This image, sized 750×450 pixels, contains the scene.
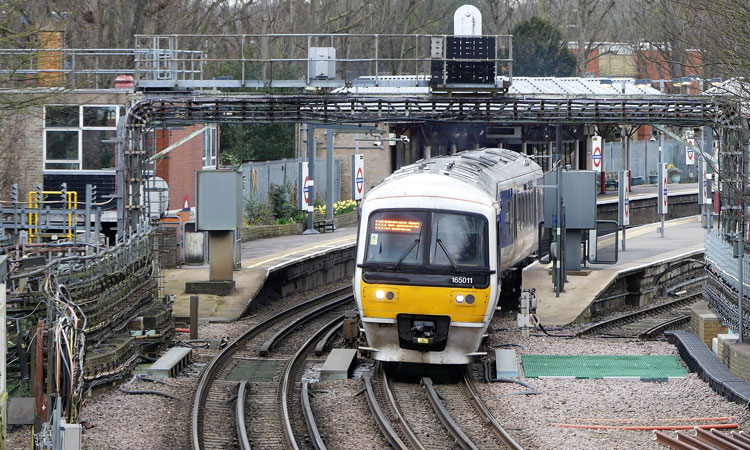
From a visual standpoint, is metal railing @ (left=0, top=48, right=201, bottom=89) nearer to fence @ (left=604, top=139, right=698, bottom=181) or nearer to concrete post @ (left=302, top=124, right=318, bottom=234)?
concrete post @ (left=302, top=124, right=318, bottom=234)

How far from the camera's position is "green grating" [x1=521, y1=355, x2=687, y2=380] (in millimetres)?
16250

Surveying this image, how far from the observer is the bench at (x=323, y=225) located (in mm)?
37750

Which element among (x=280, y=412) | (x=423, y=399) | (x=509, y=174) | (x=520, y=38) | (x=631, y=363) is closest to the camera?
(x=280, y=412)

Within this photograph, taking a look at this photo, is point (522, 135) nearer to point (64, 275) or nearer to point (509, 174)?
point (509, 174)

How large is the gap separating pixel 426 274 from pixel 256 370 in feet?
10.9

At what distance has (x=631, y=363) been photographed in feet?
56.4

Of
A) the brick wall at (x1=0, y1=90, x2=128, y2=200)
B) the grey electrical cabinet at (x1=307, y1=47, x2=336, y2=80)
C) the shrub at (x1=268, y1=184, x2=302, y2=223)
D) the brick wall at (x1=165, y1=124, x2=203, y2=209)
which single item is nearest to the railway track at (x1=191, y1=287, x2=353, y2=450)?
the grey electrical cabinet at (x1=307, y1=47, x2=336, y2=80)

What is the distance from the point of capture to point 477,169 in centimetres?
1897

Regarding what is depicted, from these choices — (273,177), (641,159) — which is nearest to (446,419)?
(273,177)

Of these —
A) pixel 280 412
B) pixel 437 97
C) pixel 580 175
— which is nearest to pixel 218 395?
pixel 280 412

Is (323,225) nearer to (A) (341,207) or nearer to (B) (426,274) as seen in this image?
(A) (341,207)

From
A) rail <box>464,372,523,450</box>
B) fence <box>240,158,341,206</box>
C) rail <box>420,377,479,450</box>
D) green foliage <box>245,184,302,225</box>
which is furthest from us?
fence <box>240,158,341,206</box>

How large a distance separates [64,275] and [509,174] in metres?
9.33

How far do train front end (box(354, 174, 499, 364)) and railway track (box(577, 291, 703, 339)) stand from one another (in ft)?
17.9
